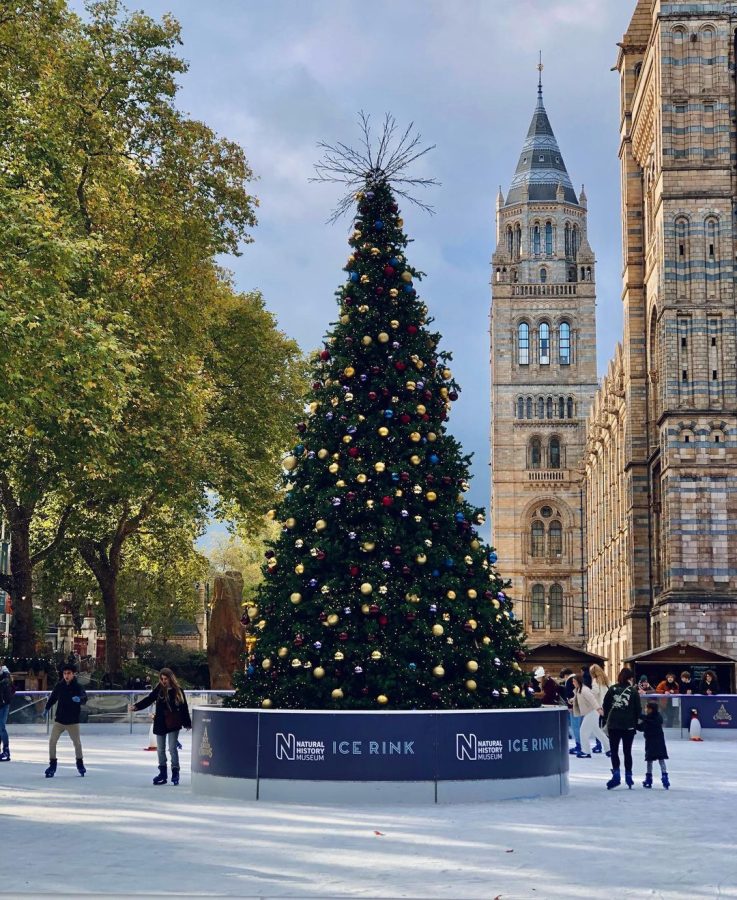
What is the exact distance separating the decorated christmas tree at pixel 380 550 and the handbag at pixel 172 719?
118 cm

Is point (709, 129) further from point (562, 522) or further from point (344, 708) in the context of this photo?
point (562, 522)

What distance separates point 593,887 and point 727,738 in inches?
1064

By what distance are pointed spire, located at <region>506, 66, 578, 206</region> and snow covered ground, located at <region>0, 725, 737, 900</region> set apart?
112275 millimetres

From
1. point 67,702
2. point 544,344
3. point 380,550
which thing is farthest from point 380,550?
point 544,344

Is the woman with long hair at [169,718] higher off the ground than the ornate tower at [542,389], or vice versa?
the ornate tower at [542,389]

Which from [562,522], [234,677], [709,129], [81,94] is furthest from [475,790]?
[562,522]

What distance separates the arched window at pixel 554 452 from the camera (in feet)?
384

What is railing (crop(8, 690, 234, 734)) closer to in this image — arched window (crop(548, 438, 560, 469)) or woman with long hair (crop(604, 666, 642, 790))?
woman with long hair (crop(604, 666, 642, 790))

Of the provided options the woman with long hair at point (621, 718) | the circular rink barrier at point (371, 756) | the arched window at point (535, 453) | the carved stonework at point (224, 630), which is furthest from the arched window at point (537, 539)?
the circular rink barrier at point (371, 756)

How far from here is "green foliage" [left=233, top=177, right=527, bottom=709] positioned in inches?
655

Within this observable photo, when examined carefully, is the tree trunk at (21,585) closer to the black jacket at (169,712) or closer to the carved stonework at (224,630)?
the carved stonework at (224,630)

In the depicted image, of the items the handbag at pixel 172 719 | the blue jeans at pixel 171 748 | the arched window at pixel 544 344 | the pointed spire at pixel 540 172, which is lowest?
the blue jeans at pixel 171 748

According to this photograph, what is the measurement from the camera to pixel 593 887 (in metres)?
9.71

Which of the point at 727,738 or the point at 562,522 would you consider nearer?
the point at 727,738
